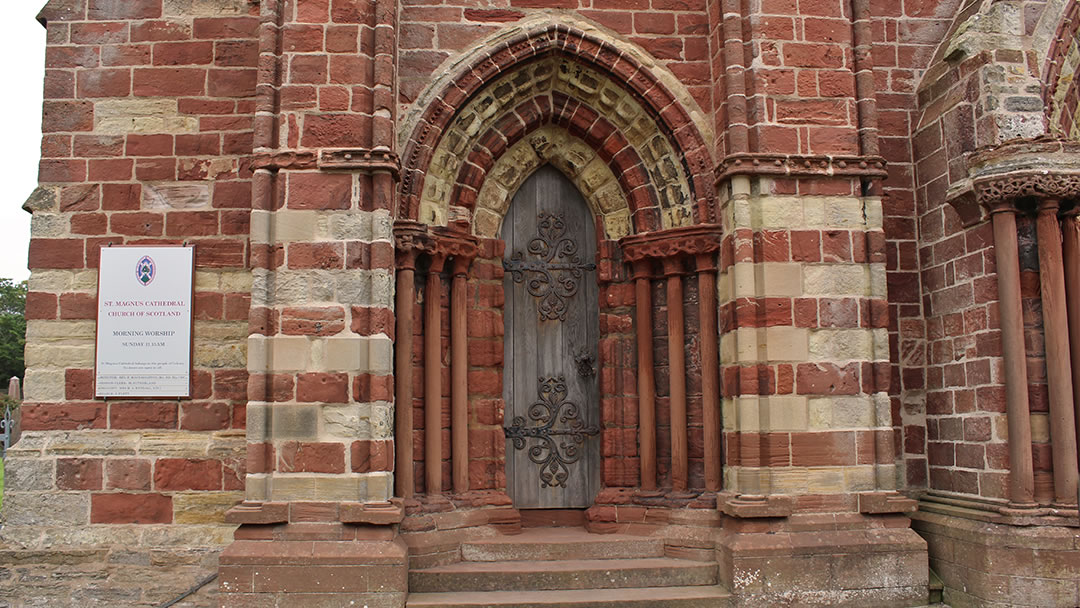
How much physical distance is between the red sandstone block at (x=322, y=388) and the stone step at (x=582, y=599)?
4.79ft

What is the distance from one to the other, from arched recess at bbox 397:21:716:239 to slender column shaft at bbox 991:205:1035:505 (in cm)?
206

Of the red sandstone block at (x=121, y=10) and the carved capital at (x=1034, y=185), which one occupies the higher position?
the red sandstone block at (x=121, y=10)

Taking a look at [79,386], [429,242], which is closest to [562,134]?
[429,242]

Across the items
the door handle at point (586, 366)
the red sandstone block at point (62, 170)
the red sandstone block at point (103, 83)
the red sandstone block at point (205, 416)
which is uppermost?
the red sandstone block at point (103, 83)

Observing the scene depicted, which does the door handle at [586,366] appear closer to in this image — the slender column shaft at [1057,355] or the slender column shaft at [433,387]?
the slender column shaft at [433,387]

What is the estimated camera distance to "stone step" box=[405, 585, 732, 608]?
6.05m

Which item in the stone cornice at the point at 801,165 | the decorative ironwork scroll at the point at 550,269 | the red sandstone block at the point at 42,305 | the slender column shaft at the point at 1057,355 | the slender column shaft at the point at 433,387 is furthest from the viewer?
the decorative ironwork scroll at the point at 550,269

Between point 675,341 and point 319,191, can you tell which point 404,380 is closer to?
point 319,191

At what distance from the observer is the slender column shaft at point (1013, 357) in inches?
237

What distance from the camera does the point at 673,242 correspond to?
23.4 ft

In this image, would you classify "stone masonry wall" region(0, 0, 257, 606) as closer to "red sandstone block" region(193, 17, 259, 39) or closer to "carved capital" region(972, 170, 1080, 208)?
"red sandstone block" region(193, 17, 259, 39)

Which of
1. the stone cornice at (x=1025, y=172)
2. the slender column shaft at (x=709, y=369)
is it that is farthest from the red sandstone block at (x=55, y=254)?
the stone cornice at (x=1025, y=172)

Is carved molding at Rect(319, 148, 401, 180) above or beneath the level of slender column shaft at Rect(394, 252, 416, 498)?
above

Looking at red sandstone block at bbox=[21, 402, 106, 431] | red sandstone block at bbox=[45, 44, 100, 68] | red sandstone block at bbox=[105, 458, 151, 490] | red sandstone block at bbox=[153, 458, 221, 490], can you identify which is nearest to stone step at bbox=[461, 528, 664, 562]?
red sandstone block at bbox=[153, 458, 221, 490]
